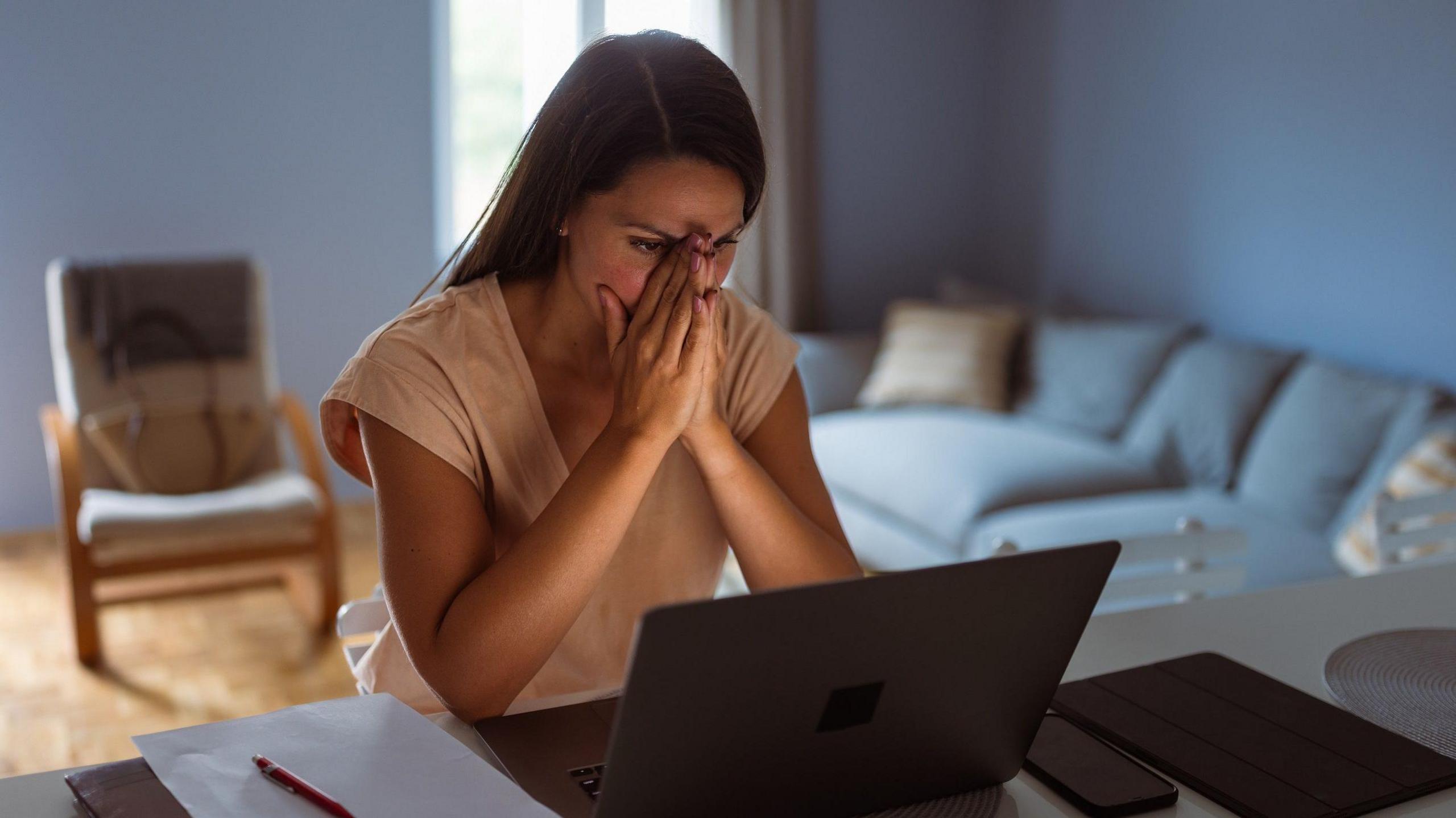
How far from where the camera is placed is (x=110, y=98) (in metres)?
3.83

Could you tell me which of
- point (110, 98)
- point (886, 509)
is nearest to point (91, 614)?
point (110, 98)

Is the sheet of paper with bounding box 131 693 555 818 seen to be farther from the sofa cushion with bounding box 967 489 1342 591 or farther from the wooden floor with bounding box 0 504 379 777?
the sofa cushion with bounding box 967 489 1342 591

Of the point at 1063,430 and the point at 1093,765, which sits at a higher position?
the point at 1093,765

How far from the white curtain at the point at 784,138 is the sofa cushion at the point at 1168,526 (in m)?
1.53

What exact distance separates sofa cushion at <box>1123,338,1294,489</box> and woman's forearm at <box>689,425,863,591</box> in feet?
7.29

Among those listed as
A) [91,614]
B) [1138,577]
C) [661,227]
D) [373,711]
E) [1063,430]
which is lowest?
[91,614]

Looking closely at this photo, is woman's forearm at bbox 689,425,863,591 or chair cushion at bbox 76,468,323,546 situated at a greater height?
woman's forearm at bbox 689,425,863,591

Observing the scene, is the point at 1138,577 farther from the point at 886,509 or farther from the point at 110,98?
the point at 110,98

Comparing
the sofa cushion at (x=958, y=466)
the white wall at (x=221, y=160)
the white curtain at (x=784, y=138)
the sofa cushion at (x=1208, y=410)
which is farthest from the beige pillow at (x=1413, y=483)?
the white wall at (x=221, y=160)

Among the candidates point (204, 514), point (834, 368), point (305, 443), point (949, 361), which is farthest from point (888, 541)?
point (204, 514)

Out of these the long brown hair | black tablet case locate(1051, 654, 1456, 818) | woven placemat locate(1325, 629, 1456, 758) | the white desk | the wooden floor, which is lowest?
the wooden floor

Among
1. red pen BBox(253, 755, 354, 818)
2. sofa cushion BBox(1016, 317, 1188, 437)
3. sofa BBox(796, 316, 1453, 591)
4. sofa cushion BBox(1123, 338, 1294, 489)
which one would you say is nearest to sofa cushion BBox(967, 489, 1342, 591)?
sofa BBox(796, 316, 1453, 591)

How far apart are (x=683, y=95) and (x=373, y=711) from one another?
0.61m

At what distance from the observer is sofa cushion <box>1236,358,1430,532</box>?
9.35 feet
